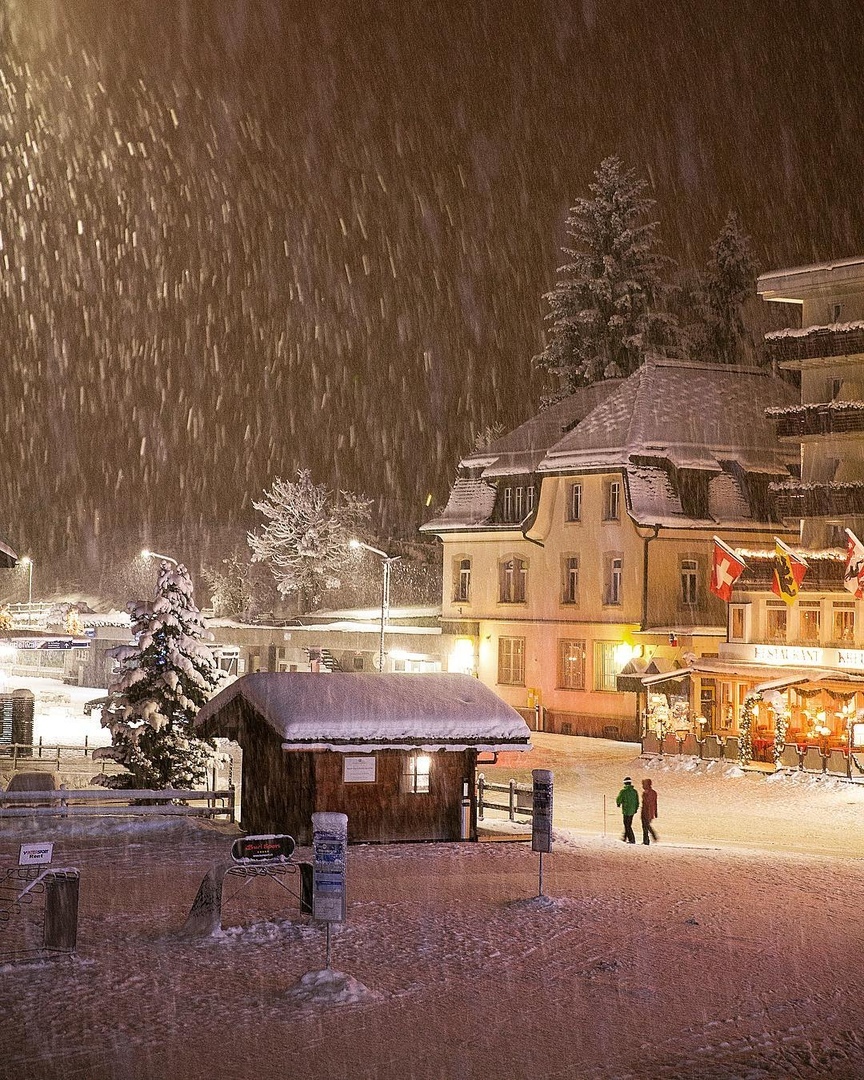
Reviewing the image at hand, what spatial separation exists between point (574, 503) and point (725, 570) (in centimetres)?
1231

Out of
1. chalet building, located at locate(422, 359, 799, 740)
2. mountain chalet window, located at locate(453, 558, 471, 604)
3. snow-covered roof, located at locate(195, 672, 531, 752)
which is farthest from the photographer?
Result: mountain chalet window, located at locate(453, 558, 471, 604)

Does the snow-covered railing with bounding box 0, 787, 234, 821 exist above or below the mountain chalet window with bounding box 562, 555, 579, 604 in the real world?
below

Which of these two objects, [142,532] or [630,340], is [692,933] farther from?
[142,532]

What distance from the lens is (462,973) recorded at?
16812 mm

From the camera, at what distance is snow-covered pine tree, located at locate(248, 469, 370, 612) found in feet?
301

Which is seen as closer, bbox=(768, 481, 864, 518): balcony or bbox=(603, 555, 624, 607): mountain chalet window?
bbox=(768, 481, 864, 518): balcony

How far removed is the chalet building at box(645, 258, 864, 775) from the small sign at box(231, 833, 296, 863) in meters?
24.4

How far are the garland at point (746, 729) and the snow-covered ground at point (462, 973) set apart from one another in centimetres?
1469

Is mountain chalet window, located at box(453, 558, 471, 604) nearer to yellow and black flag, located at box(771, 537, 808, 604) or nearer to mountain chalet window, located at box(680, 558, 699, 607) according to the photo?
mountain chalet window, located at box(680, 558, 699, 607)

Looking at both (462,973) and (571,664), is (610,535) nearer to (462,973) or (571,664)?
(571,664)

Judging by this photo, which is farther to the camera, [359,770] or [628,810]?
[628,810]

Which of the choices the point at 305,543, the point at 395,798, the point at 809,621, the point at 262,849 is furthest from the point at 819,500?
the point at 305,543

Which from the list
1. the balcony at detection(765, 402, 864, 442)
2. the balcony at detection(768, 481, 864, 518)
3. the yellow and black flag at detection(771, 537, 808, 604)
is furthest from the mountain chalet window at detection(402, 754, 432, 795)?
the balcony at detection(765, 402, 864, 442)

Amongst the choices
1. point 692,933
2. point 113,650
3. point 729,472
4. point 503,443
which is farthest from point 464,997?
point 503,443
